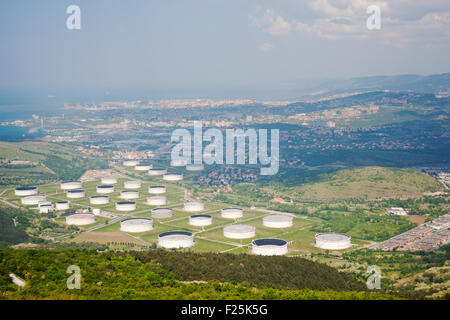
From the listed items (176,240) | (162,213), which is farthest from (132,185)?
(176,240)

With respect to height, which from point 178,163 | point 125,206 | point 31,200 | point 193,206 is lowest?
point 125,206

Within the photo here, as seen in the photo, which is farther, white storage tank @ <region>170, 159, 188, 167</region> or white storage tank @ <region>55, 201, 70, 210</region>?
white storage tank @ <region>170, 159, 188, 167</region>

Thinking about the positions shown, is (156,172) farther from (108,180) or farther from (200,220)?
(200,220)

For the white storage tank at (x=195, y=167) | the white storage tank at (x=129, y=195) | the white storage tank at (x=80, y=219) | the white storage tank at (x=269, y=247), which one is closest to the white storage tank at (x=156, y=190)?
the white storage tank at (x=129, y=195)

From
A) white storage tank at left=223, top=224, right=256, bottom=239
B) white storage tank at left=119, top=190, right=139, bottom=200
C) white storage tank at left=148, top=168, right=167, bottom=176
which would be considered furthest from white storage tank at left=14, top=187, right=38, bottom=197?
white storage tank at left=223, top=224, right=256, bottom=239

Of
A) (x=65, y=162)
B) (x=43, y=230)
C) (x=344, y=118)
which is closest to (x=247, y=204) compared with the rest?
(x=43, y=230)

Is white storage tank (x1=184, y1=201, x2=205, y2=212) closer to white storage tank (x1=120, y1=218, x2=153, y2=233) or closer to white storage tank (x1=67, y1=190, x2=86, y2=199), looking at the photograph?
white storage tank (x1=120, y1=218, x2=153, y2=233)
